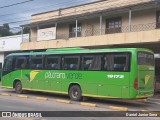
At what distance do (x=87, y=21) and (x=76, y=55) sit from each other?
15092 millimetres

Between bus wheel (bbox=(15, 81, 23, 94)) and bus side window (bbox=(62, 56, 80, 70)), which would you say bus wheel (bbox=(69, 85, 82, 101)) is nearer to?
bus side window (bbox=(62, 56, 80, 70))

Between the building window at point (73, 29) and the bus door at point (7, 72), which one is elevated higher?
the building window at point (73, 29)

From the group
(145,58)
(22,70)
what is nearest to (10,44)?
(22,70)

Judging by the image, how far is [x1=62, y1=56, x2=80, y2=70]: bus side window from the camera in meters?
20.4

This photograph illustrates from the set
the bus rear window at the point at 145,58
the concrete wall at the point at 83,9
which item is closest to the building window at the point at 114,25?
the concrete wall at the point at 83,9

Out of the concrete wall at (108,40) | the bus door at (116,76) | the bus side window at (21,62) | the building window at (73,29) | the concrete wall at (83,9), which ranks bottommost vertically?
the bus door at (116,76)

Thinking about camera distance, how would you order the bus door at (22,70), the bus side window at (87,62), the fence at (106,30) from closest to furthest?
the bus side window at (87,62), the bus door at (22,70), the fence at (106,30)

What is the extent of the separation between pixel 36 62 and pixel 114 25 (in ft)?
37.6

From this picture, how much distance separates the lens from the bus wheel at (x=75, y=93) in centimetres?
2008

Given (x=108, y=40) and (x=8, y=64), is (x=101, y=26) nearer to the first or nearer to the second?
(x=108, y=40)

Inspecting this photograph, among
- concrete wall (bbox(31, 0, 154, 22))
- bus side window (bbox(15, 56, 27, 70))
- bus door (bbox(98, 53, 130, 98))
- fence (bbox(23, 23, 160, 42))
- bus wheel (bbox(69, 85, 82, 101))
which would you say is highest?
concrete wall (bbox(31, 0, 154, 22))

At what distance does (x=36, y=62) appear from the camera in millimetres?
23016

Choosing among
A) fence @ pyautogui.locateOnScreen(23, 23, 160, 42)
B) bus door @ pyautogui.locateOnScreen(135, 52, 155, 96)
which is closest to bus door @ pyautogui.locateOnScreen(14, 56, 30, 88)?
bus door @ pyautogui.locateOnScreen(135, 52, 155, 96)

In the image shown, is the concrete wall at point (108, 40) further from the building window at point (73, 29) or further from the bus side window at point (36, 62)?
the bus side window at point (36, 62)
